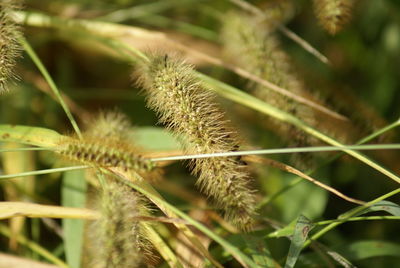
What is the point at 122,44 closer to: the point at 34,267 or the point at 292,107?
the point at 292,107

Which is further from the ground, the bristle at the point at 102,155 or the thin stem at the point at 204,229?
the bristle at the point at 102,155

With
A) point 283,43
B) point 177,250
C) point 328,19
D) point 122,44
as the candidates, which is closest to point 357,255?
point 177,250

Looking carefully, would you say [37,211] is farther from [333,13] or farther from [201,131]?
[333,13]

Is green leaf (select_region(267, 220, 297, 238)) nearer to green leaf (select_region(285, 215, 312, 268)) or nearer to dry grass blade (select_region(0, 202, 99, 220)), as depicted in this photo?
green leaf (select_region(285, 215, 312, 268))

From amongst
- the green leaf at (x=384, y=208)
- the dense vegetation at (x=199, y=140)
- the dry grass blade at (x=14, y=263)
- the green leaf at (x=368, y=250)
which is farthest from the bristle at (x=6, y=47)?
the green leaf at (x=368, y=250)

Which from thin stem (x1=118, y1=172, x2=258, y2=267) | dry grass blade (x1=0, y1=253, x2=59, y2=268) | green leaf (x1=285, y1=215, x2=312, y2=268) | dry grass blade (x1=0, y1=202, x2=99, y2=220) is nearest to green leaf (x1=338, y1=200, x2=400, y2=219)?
green leaf (x1=285, y1=215, x2=312, y2=268)

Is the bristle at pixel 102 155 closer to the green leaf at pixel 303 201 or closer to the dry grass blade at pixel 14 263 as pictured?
the dry grass blade at pixel 14 263
